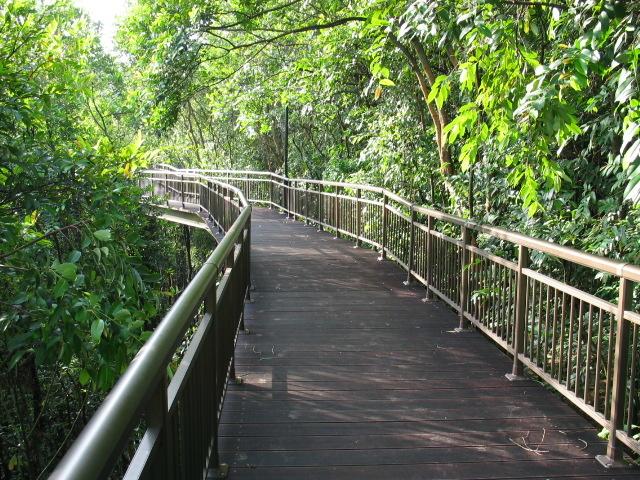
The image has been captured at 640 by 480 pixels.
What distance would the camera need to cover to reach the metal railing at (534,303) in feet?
10.8

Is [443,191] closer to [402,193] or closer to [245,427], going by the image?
[402,193]

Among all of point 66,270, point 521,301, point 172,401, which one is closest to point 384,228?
point 521,301

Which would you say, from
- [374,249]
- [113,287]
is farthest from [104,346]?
[374,249]

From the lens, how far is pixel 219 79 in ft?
44.9

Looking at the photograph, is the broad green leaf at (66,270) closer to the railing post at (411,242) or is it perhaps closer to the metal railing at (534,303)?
the metal railing at (534,303)

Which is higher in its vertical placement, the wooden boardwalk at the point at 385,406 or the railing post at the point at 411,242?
the railing post at the point at 411,242

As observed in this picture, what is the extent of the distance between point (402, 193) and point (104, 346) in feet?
30.6

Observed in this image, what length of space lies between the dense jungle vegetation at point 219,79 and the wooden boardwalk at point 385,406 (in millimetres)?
952

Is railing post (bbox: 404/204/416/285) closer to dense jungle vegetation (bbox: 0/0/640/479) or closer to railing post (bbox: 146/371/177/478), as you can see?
dense jungle vegetation (bbox: 0/0/640/479)

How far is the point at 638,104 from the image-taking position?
3312 mm

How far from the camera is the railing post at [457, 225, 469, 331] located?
19.3ft

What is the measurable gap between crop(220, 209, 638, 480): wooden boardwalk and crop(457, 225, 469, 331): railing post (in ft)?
0.54

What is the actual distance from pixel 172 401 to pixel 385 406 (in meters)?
2.41

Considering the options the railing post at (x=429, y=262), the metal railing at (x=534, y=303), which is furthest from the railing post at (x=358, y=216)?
the railing post at (x=429, y=262)
